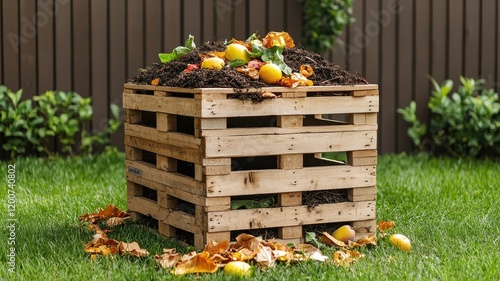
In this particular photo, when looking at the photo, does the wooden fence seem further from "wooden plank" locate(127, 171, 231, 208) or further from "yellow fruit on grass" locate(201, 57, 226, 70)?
"yellow fruit on grass" locate(201, 57, 226, 70)

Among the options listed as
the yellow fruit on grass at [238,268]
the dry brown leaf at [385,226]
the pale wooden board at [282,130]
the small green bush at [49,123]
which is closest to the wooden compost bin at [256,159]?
the pale wooden board at [282,130]

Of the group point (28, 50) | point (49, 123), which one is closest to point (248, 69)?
point (49, 123)

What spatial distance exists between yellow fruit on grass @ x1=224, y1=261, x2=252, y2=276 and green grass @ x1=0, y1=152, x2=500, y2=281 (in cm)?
4

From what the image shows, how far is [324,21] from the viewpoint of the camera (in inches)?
300

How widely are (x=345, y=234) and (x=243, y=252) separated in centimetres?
65

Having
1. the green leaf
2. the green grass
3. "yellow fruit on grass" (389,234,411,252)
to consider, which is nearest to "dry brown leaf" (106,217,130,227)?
the green grass

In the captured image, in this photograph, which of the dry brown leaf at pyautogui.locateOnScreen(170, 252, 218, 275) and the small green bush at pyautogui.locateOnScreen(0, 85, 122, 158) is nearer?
the dry brown leaf at pyautogui.locateOnScreen(170, 252, 218, 275)

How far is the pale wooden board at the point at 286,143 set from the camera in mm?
4078

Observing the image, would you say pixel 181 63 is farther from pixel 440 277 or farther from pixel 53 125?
pixel 53 125

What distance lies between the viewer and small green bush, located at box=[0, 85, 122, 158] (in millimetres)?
7001

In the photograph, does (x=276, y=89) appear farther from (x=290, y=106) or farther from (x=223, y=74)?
(x=223, y=74)

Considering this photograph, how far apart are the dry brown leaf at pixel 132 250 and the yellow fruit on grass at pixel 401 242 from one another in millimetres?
1187

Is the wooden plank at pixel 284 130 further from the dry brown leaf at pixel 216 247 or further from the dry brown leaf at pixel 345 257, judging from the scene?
the dry brown leaf at pixel 345 257

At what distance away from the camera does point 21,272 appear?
3.85 m
